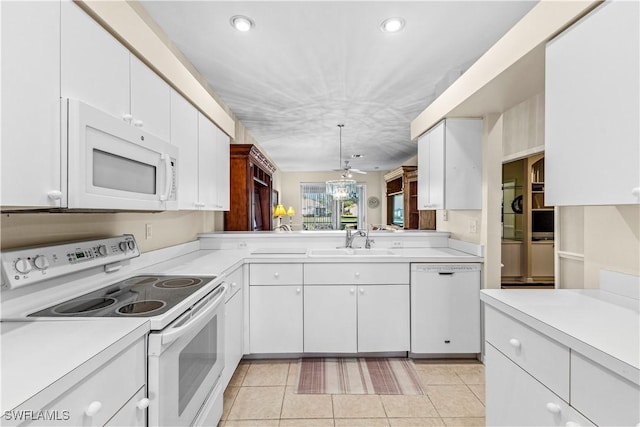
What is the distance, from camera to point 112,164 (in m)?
1.18

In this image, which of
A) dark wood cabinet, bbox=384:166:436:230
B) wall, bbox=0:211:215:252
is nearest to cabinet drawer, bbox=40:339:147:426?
wall, bbox=0:211:215:252

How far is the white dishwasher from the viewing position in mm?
2477

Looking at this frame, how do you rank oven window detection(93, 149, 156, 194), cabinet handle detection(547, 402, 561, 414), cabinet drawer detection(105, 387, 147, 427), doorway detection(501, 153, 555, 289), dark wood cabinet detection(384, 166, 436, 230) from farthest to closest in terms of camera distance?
doorway detection(501, 153, 555, 289) < dark wood cabinet detection(384, 166, 436, 230) < oven window detection(93, 149, 156, 194) < cabinet handle detection(547, 402, 561, 414) < cabinet drawer detection(105, 387, 147, 427)

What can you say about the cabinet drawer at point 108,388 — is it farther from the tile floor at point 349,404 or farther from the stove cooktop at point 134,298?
the tile floor at point 349,404

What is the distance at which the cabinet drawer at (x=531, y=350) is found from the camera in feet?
3.28

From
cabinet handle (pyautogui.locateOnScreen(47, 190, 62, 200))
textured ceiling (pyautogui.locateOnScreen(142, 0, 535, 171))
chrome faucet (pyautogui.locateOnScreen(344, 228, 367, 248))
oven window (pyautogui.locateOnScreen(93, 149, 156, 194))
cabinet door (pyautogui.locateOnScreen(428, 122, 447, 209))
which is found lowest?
chrome faucet (pyautogui.locateOnScreen(344, 228, 367, 248))

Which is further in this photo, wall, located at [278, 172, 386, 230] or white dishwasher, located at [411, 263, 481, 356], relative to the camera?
wall, located at [278, 172, 386, 230]

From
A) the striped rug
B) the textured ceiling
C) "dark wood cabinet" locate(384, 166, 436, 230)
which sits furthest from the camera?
"dark wood cabinet" locate(384, 166, 436, 230)

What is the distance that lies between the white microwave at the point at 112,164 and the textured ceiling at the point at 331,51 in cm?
114

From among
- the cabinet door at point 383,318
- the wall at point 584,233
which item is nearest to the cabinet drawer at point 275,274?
the cabinet door at point 383,318

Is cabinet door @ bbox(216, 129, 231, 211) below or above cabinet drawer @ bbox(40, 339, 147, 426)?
above

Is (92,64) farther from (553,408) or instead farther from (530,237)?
(530,237)

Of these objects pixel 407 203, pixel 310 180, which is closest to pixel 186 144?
pixel 407 203

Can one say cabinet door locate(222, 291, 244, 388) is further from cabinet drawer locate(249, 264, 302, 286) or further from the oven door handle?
the oven door handle
